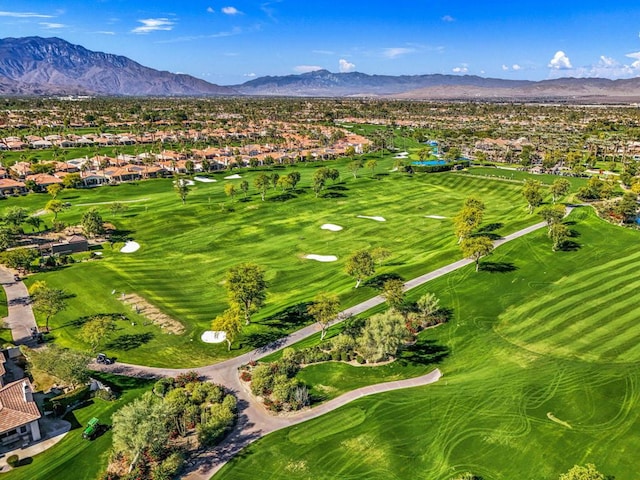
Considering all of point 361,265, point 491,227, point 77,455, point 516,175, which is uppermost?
point 516,175

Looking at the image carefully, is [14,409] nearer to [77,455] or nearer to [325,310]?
[77,455]

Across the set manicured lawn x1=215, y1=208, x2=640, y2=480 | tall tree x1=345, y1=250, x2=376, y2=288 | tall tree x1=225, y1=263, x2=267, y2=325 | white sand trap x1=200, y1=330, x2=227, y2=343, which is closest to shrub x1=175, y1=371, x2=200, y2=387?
white sand trap x1=200, y1=330, x2=227, y2=343

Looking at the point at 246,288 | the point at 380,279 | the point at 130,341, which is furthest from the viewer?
the point at 380,279

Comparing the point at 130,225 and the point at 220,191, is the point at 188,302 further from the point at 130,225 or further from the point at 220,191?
the point at 220,191

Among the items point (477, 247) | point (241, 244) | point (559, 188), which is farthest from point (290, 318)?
point (559, 188)

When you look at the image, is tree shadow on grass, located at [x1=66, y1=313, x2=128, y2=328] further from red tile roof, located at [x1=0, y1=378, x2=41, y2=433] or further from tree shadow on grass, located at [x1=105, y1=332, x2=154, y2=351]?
red tile roof, located at [x1=0, y1=378, x2=41, y2=433]

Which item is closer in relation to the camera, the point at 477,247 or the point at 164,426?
the point at 164,426

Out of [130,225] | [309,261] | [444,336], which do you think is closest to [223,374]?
[444,336]
